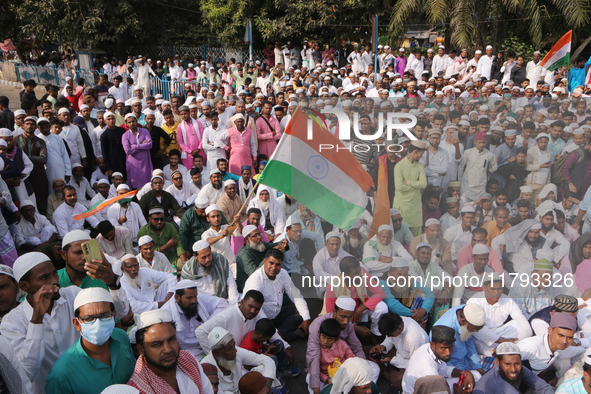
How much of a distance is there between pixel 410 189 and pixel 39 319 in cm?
421

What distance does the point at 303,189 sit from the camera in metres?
4.32

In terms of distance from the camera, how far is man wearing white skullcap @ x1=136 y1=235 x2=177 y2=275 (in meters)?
4.56

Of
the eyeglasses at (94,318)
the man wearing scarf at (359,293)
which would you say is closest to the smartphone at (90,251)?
the eyeglasses at (94,318)

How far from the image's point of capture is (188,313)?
3.85 metres

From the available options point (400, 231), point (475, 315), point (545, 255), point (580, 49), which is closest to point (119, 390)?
point (475, 315)

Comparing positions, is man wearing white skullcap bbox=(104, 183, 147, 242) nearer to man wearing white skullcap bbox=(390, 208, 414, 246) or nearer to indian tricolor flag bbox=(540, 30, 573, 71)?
man wearing white skullcap bbox=(390, 208, 414, 246)

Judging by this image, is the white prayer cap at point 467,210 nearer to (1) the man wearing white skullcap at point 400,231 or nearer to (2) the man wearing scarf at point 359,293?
(1) the man wearing white skullcap at point 400,231

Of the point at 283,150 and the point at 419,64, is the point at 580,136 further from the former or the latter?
the point at 419,64

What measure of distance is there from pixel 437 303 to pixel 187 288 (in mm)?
2479

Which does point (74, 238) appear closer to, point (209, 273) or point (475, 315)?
point (209, 273)

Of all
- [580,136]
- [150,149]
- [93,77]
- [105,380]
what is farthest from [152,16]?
[105,380]

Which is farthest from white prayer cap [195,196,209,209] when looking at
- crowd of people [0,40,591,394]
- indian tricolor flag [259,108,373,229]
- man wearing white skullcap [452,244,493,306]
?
man wearing white skullcap [452,244,493,306]

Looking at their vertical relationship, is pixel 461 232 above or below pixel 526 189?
below

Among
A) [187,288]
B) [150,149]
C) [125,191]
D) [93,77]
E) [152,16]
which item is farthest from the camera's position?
[152,16]
